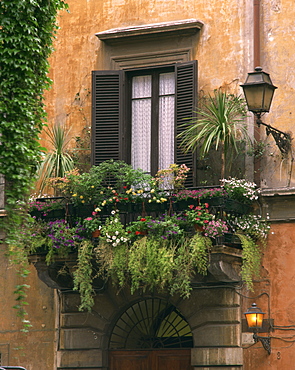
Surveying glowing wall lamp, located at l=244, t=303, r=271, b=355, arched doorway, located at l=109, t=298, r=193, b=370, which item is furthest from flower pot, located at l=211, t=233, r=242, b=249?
arched doorway, located at l=109, t=298, r=193, b=370

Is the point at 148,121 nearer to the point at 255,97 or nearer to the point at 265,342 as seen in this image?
the point at 255,97

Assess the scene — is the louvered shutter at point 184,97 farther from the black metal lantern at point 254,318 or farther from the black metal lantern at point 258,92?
the black metal lantern at point 254,318

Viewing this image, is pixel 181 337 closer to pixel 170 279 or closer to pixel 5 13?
pixel 170 279

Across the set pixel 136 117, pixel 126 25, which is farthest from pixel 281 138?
pixel 126 25

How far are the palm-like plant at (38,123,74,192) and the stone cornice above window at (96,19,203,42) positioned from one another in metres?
1.85

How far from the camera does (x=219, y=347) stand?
50.8 ft

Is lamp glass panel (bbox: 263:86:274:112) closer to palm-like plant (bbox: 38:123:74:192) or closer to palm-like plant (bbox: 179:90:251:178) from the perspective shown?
palm-like plant (bbox: 179:90:251:178)

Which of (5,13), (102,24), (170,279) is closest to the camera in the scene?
(5,13)

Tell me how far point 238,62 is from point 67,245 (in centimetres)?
413

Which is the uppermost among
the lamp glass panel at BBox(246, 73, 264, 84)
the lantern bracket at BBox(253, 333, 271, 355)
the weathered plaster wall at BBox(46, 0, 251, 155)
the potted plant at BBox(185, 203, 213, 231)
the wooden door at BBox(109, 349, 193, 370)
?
the weathered plaster wall at BBox(46, 0, 251, 155)

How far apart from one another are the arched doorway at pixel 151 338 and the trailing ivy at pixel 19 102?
4388 millimetres

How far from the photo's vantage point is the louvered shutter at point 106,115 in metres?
16.8

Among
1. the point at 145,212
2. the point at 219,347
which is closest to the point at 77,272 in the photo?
the point at 145,212

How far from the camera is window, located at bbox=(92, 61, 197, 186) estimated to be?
1678 cm
